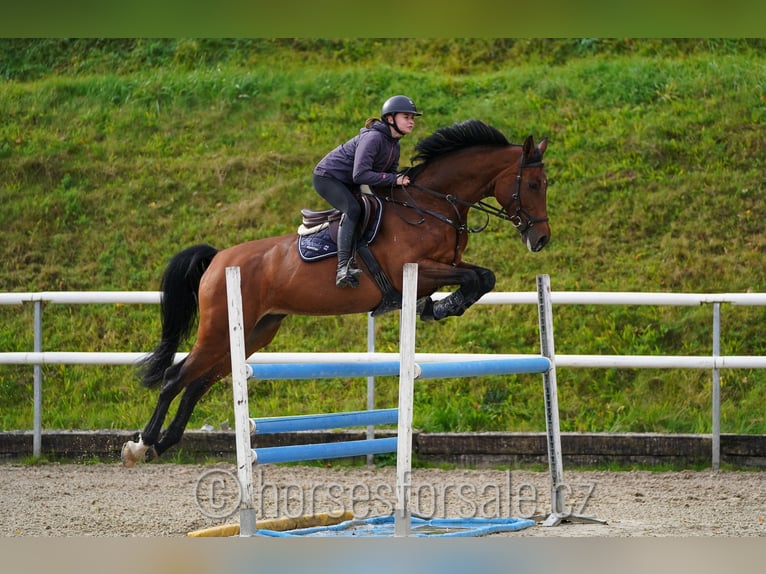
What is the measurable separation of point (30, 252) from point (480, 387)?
16.3 ft

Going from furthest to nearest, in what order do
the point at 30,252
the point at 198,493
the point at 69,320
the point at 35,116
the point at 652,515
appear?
1. the point at 35,116
2. the point at 30,252
3. the point at 69,320
4. the point at 198,493
5. the point at 652,515

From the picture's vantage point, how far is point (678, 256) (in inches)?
385

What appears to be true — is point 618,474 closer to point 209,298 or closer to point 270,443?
point 270,443

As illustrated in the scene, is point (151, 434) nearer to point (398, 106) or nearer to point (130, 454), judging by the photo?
point (130, 454)

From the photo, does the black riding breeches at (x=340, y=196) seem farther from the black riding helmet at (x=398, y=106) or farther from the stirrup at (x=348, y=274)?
the black riding helmet at (x=398, y=106)

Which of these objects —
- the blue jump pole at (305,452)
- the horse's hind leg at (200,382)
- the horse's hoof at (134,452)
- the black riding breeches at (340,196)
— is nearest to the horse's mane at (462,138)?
the black riding breeches at (340,196)

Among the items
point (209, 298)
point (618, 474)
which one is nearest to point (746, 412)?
point (618, 474)

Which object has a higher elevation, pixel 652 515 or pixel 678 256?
pixel 678 256

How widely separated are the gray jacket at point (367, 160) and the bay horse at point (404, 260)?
20 cm

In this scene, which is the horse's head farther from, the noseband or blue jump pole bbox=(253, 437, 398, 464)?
blue jump pole bbox=(253, 437, 398, 464)

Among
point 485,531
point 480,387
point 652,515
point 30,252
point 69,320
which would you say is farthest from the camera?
point 30,252

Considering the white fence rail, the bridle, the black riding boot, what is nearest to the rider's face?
the bridle

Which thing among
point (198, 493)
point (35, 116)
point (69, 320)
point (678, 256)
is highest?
A: point (35, 116)

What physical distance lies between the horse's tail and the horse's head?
194 cm
